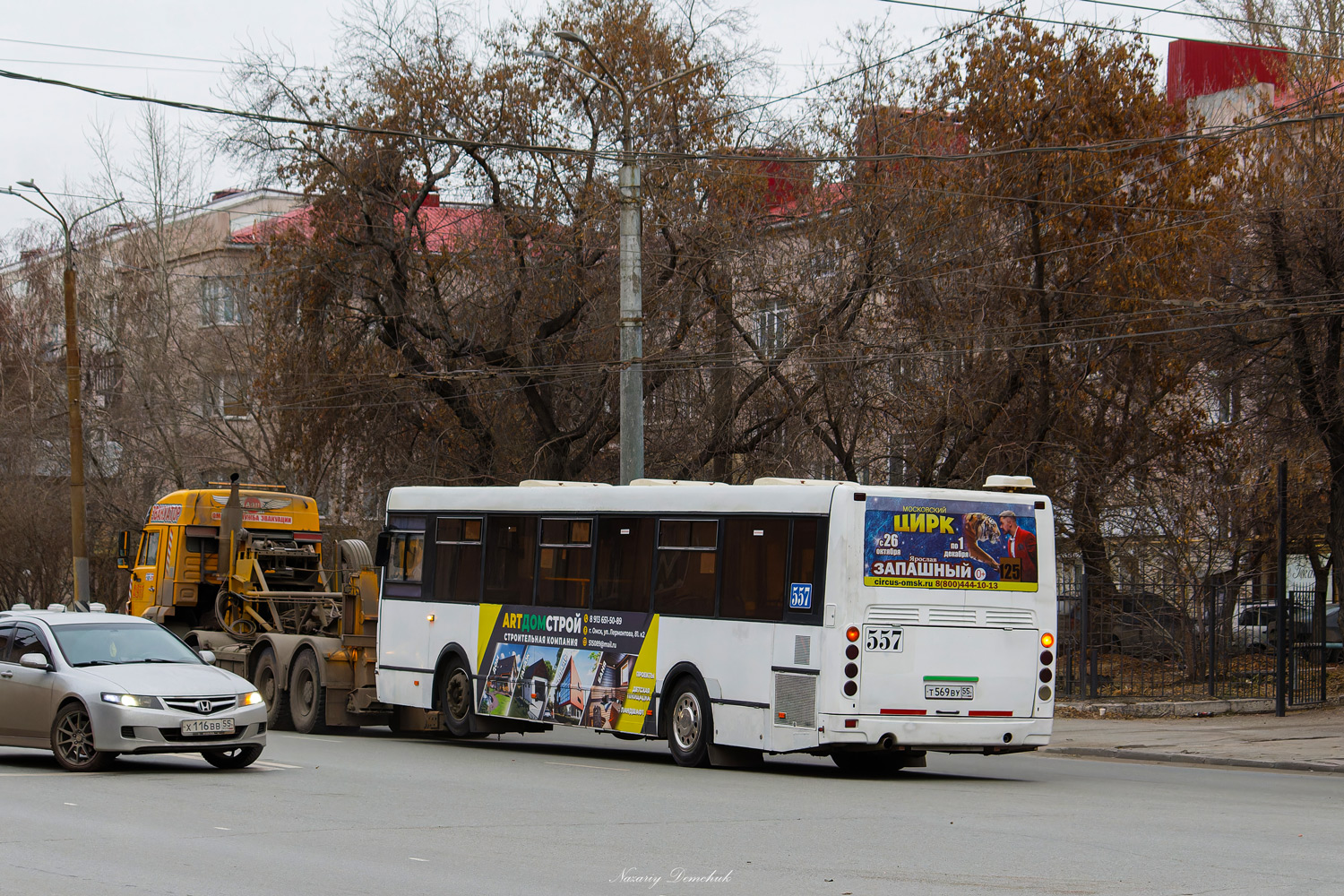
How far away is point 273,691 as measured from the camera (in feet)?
71.9

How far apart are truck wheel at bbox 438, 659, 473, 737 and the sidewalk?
735 centimetres

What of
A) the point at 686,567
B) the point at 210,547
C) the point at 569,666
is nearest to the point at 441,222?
the point at 210,547

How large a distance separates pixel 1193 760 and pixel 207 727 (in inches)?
440

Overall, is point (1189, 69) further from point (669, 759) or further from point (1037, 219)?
point (669, 759)

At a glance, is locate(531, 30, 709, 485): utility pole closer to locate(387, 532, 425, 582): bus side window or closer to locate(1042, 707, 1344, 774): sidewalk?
locate(387, 532, 425, 582): bus side window

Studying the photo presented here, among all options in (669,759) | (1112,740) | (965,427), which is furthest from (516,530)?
(965,427)

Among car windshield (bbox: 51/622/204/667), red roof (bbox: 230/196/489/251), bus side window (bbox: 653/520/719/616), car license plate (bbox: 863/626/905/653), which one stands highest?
red roof (bbox: 230/196/489/251)

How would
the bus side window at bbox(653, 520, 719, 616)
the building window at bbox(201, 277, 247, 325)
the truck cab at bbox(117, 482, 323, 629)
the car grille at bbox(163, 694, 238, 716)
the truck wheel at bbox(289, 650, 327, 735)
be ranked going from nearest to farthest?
the car grille at bbox(163, 694, 238, 716) → the bus side window at bbox(653, 520, 719, 616) → the truck wheel at bbox(289, 650, 327, 735) → the truck cab at bbox(117, 482, 323, 629) → the building window at bbox(201, 277, 247, 325)

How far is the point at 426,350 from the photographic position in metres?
33.8

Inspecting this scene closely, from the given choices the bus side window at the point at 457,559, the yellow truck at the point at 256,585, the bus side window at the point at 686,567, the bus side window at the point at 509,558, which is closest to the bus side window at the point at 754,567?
the bus side window at the point at 686,567

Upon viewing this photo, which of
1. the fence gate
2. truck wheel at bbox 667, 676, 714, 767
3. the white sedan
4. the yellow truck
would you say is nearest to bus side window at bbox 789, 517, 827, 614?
truck wheel at bbox 667, 676, 714, 767

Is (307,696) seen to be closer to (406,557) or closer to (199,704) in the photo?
(406,557)

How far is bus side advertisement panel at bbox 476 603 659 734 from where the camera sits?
16766 mm

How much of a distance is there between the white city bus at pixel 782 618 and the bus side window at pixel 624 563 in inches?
0.8
